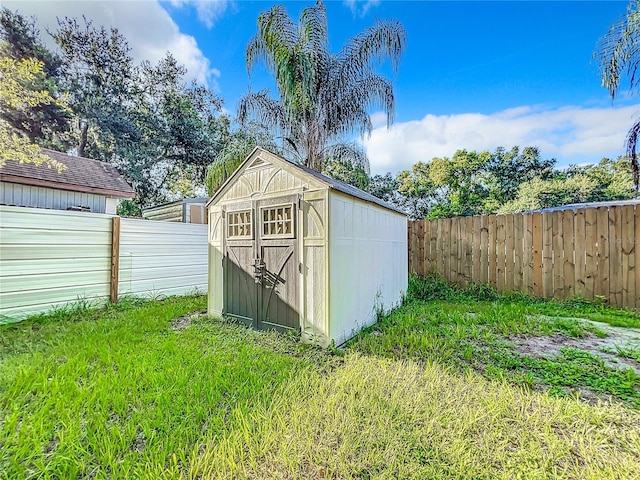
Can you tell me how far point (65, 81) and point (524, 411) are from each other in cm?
1650

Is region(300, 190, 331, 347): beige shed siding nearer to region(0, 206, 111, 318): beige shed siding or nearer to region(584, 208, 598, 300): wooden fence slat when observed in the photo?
region(0, 206, 111, 318): beige shed siding

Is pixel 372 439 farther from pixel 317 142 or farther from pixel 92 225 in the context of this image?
pixel 317 142

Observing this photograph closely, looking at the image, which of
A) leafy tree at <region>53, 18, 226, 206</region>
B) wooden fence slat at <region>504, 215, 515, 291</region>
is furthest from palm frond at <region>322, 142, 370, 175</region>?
leafy tree at <region>53, 18, 226, 206</region>

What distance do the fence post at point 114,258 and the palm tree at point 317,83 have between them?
171 inches

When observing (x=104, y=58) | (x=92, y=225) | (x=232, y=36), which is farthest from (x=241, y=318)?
(x=104, y=58)

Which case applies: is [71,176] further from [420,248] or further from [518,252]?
[518,252]

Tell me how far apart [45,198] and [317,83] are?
24.7 ft

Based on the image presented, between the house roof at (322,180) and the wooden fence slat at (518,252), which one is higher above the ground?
the house roof at (322,180)

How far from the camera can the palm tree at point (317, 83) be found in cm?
655

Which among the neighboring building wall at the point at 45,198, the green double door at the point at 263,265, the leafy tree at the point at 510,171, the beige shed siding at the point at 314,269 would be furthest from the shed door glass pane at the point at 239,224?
the leafy tree at the point at 510,171

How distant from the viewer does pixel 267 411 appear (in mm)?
1951

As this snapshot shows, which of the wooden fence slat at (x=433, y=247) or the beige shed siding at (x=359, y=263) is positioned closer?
the beige shed siding at (x=359, y=263)

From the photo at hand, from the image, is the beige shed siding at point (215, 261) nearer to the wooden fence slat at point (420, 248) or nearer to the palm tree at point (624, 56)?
the wooden fence slat at point (420, 248)

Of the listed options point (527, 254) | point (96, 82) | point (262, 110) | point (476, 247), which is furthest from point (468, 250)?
point (96, 82)
